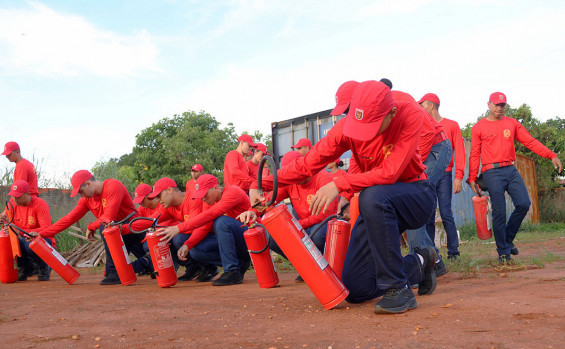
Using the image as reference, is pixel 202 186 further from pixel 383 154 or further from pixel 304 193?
pixel 383 154

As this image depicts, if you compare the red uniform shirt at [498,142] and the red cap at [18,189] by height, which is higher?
the red uniform shirt at [498,142]

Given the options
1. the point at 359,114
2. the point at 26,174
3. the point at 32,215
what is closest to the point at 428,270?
the point at 359,114

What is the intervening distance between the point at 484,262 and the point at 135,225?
408cm

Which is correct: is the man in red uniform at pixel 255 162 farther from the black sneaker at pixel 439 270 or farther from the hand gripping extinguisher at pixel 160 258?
the black sneaker at pixel 439 270

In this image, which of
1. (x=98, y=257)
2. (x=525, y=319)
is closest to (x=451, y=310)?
(x=525, y=319)

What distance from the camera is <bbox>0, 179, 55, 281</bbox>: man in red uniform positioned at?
6.72 m

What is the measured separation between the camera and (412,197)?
3.07 m

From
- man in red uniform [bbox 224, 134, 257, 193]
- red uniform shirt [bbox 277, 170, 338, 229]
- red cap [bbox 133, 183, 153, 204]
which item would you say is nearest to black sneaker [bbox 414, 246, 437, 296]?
red uniform shirt [bbox 277, 170, 338, 229]

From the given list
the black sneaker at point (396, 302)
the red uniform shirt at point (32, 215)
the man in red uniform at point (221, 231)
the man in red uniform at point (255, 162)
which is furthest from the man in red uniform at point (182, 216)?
the black sneaker at point (396, 302)

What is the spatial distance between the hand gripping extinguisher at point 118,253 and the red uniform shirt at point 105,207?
239mm

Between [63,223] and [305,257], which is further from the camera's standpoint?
[63,223]

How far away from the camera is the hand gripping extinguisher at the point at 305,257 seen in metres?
3.14

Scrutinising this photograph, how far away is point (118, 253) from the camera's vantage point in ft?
18.1

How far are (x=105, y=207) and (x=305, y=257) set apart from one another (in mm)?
3550
